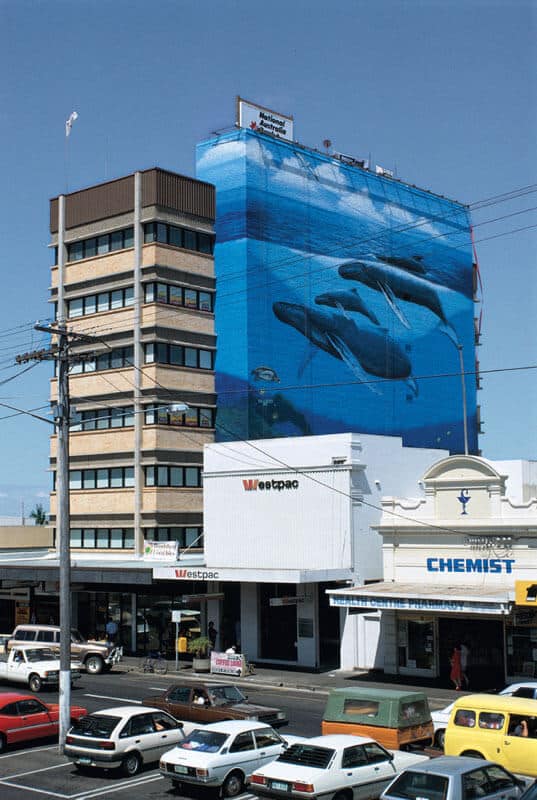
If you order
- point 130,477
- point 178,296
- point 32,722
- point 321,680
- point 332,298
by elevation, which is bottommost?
point 321,680

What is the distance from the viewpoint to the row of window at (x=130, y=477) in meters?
62.1

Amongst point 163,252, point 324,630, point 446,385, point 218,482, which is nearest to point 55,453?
point 163,252

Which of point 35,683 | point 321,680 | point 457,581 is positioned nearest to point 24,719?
point 35,683

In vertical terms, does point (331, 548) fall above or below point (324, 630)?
above

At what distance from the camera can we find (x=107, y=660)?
45.2m

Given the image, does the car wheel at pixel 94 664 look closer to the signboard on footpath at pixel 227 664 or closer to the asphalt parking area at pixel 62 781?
the signboard on footpath at pixel 227 664

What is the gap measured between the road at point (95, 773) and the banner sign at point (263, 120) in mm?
46763

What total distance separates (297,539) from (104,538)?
831 inches

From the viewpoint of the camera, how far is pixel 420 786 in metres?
18.0

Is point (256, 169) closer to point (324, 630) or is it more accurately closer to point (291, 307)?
point (291, 307)

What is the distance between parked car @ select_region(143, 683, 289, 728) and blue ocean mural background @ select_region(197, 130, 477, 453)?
104ft

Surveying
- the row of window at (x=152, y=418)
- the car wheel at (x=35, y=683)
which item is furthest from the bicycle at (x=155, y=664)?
the row of window at (x=152, y=418)

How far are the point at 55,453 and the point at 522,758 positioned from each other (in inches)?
1943

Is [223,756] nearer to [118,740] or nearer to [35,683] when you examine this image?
[118,740]
